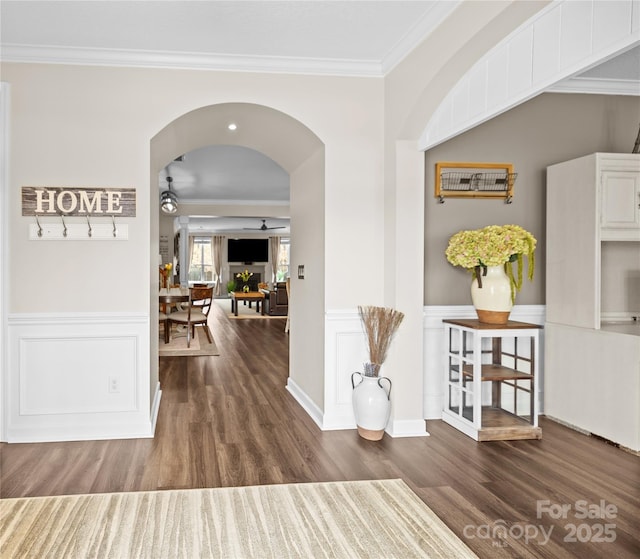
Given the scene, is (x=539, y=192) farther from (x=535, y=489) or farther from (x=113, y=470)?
(x=113, y=470)

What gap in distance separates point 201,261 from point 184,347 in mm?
12723

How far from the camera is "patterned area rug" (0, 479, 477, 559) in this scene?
2.34 m

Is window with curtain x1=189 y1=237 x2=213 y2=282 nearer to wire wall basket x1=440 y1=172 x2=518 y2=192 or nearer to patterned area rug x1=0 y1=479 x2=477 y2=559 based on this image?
wire wall basket x1=440 y1=172 x2=518 y2=192

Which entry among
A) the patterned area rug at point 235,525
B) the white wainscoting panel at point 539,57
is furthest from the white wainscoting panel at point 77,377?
the white wainscoting panel at point 539,57

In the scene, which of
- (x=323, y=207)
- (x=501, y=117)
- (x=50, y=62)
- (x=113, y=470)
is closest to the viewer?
(x=113, y=470)

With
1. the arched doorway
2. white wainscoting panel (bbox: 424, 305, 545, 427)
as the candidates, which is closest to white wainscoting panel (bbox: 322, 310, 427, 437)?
the arched doorway

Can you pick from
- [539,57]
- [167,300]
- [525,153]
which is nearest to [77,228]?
[539,57]

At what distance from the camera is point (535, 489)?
2.98 meters

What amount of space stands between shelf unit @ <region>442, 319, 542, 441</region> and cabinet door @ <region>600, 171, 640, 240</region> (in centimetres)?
88

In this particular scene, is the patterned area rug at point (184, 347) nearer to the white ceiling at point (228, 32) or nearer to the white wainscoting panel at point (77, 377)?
the white wainscoting panel at point (77, 377)

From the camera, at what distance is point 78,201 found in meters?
3.84

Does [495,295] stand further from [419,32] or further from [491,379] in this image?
[419,32]

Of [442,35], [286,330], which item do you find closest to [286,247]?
[286,330]

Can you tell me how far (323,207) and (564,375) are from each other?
226cm
